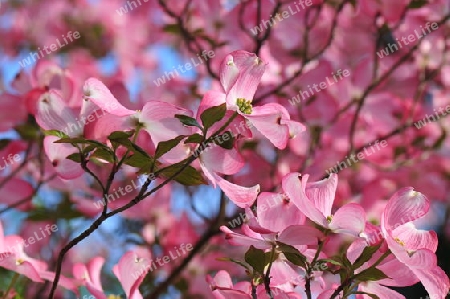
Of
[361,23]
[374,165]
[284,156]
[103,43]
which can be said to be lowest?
[374,165]

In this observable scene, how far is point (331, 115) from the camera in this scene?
183 centimetres

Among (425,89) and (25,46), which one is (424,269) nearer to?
(425,89)

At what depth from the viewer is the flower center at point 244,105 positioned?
88 centimetres

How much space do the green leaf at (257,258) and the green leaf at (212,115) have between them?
0.16 meters

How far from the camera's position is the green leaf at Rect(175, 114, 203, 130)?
846 mm

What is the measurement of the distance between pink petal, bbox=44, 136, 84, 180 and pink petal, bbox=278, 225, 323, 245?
335 millimetres

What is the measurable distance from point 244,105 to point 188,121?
9 cm

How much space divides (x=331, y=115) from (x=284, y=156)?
0.20 m

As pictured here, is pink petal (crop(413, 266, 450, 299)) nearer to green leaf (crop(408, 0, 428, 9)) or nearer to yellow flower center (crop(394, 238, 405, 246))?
yellow flower center (crop(394, 238, 405, 246))

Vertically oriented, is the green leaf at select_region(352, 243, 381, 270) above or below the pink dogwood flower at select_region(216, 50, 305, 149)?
below

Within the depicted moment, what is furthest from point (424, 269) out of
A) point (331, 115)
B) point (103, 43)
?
point (103, 43)

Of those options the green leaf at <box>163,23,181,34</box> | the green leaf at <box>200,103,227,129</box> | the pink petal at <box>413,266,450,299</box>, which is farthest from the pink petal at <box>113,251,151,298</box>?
the green leaf at <box>163,23,181,34</box>

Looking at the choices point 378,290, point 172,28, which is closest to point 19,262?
point 378,290

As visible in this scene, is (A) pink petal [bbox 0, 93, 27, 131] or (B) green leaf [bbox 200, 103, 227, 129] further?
(A) pink petal [bbox 0, 93, 27, 131]
